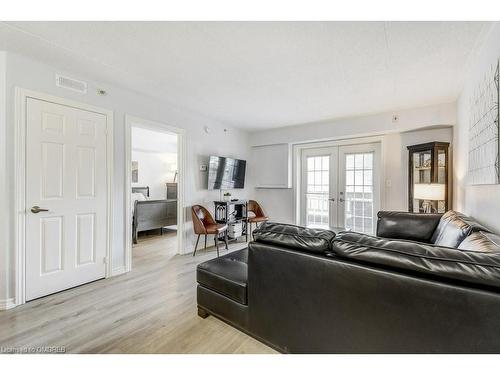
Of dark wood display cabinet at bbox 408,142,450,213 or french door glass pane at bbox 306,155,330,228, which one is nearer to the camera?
dark wood display cabinet at bbox 408,142,450,213

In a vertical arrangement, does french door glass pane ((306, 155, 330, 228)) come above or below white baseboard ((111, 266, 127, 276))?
above

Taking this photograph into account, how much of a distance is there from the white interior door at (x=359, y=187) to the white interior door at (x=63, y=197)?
404cm

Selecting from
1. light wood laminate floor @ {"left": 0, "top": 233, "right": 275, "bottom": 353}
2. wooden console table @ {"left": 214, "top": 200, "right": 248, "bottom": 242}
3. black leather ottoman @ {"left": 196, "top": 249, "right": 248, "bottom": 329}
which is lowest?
light wood laminate floor @ {"left": 0, "top": 233, "right": 275, "bottom": 353}

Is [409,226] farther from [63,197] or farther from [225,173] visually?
[63,197]

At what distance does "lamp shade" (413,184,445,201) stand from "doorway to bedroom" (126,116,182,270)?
11.9ft

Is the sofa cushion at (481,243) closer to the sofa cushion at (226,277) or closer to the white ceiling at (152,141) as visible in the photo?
the sofa cushion at (226,277)

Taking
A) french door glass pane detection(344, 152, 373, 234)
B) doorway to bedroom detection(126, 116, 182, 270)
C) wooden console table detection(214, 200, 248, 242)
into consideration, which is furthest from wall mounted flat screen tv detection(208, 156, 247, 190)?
french door glass pane detection(344, 152, 373, 234)

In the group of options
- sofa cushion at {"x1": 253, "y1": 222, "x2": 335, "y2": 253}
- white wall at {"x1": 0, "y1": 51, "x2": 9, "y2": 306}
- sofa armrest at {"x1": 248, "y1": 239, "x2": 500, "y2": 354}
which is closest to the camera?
sofa armrest at {"x1": 248, "y1": 239, "x2": 500, "y2": 354}

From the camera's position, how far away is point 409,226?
2.89 metres

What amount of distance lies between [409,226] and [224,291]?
7.81ft

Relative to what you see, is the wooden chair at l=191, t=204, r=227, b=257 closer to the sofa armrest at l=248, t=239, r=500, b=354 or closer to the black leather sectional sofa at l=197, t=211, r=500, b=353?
the black leather sectional sofa at l=197, t=211, r=500, b=353

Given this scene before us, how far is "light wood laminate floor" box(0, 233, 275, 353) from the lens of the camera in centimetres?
170

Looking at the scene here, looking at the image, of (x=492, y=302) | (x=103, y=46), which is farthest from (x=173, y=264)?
(x=492, y=302)
